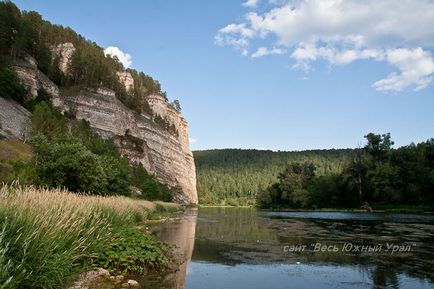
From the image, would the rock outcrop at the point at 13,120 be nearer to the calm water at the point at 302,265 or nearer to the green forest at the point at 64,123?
the green forest at the point at 64,123

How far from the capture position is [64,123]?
8375cm

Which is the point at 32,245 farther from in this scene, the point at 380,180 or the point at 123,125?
the point at 123,125

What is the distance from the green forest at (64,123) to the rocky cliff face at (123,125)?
126 inches

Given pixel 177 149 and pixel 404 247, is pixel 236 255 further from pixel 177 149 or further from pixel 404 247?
pixel 177 149

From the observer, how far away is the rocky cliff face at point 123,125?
9357 centimetres

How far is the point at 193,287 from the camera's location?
1234 cm

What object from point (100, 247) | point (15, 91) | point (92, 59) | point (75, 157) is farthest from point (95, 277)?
point (92, 59)

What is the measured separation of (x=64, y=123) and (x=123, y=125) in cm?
2841

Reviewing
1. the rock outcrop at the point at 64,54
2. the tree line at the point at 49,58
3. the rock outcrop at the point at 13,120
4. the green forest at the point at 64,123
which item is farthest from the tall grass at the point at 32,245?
the rock outcrop at the point at 64,54

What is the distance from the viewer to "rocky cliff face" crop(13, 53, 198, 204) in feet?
307

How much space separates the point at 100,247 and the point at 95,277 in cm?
108

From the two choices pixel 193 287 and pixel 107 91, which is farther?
pixel 107 91

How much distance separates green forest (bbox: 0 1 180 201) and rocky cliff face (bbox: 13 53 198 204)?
3.19 m

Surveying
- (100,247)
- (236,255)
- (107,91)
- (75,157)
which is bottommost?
(236,255)
